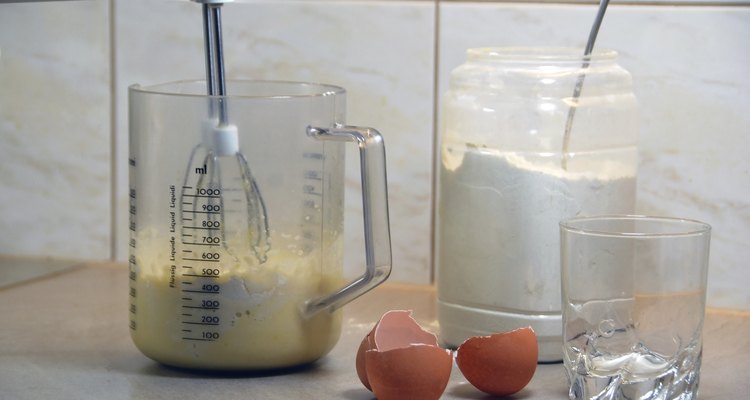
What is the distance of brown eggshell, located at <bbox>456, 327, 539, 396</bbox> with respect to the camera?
715 millimetres

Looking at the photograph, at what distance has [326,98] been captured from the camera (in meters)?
0.76

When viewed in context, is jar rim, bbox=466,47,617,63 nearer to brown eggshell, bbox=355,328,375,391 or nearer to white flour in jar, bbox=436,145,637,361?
white flour in jar, bbox=436,145,637,361

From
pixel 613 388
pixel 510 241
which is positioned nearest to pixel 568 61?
pixel 510 241

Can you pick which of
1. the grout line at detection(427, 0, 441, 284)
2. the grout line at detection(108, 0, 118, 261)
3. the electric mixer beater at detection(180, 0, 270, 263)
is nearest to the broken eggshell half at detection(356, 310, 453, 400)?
the electric mixer beater at detection(180, 0, 270, 263)

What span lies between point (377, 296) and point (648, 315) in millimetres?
402

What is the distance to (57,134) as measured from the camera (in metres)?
1.13

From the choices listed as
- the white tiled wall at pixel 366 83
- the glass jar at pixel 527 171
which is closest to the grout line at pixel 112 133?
the white tiled wall at pixel 366 83

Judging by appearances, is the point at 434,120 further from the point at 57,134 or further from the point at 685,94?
the point at 57,134

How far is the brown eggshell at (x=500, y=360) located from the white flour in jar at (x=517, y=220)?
3.4 inches

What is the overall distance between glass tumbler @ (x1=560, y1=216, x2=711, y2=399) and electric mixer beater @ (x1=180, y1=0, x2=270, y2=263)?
21 cm

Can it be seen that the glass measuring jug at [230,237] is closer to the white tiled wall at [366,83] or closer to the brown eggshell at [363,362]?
the brown eggshell at [363,362]

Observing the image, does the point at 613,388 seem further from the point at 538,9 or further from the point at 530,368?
the point at 538,9

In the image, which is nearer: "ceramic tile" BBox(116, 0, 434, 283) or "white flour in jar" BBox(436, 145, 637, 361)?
"white flour in jar" BBox(436, 145, 637, 361)

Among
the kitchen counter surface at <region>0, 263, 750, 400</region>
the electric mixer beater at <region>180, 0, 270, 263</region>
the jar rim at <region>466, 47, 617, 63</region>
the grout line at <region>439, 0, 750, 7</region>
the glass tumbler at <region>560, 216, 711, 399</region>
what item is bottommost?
the kitchen counter surface at <region>0, 263, 750, 400</region>
